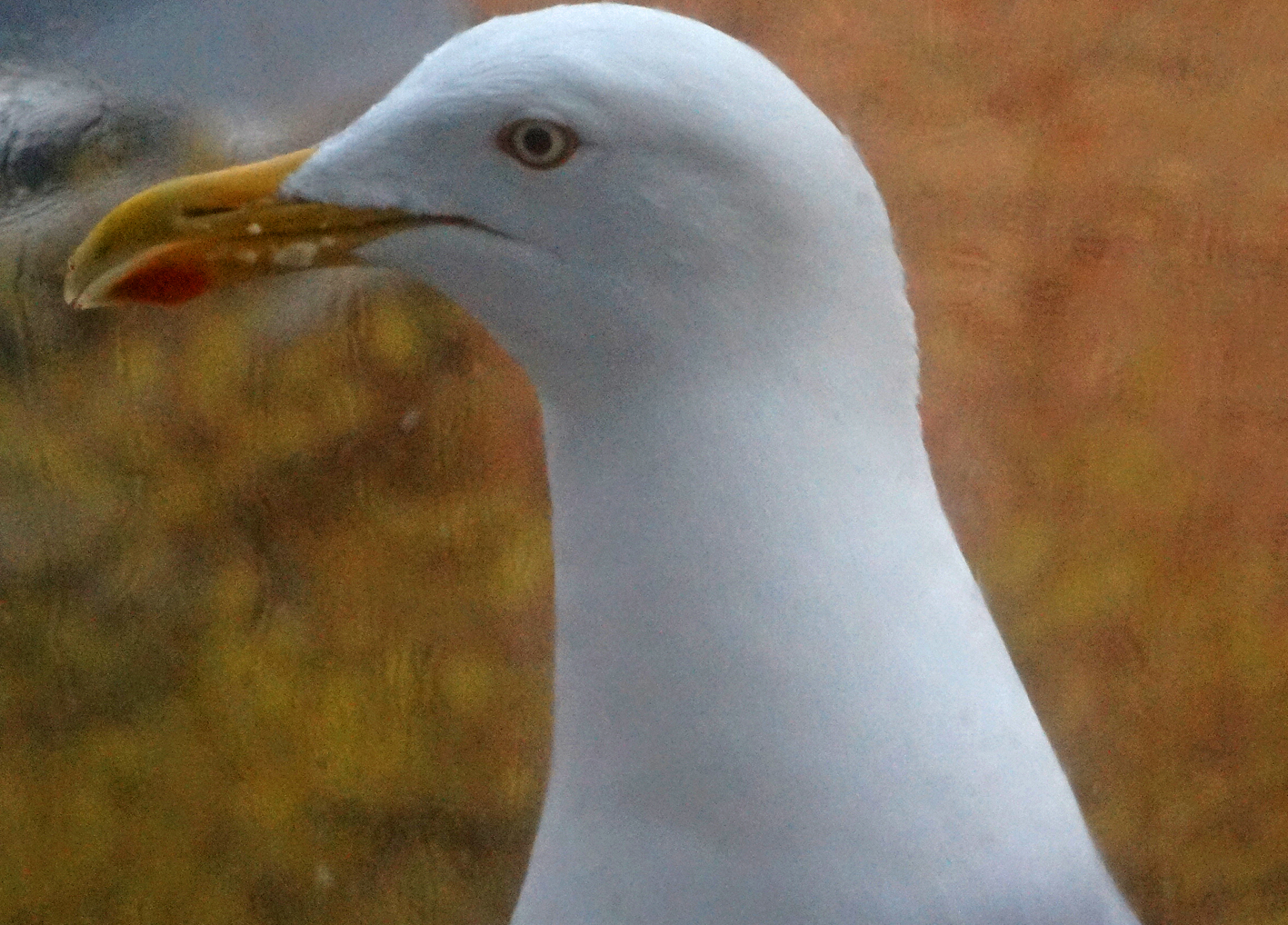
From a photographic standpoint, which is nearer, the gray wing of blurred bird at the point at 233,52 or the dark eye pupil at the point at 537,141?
the dark eye pupil at the point at 537,141

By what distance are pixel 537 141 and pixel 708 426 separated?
0.41 ft

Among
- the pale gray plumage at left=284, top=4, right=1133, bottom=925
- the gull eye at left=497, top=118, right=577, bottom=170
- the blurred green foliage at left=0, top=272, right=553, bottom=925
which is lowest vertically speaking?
the blurred green foliage at left=0, top=272, right=553, bottom=925

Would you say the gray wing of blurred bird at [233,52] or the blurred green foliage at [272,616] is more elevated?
the gray wing of blurred bird at [233,52]

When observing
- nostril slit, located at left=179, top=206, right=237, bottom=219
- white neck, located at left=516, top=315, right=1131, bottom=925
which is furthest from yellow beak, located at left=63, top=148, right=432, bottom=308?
white neck, located at left=516, top=315, right=1131, bottom=925

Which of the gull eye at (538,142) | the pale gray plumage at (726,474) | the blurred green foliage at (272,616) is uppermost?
the gull eye at (538,142)

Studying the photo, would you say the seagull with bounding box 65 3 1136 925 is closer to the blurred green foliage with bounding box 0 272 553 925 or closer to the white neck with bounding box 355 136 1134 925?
the white neck with bounding box 355 136 1134 925

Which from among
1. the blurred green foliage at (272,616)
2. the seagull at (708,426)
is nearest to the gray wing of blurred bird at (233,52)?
the blurred green foliage at (272,616)

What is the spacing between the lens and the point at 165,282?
1.74 feet

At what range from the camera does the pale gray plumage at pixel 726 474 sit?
48 cm

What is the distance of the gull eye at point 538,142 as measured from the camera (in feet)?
1.56

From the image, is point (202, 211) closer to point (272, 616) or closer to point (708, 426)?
point (708, 426)

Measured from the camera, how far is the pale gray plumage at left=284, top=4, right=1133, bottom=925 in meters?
0.48

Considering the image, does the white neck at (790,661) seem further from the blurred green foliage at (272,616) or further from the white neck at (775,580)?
the blurred green foliage at (272,616)

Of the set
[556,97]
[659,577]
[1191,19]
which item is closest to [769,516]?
[659,577]
